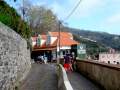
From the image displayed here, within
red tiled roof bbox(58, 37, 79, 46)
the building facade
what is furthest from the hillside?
red tiled roof bbox(58, 37, 79, 46)

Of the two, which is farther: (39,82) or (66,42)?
(66,42)

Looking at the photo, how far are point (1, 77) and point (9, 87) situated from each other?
2866mm

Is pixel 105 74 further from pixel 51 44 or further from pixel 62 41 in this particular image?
pixel 51 44

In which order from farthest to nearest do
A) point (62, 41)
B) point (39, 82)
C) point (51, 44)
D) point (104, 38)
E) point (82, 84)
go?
point (104, 38)
point (51, 44)
point (62, 41)
point (39, 82)
point (82, 84)

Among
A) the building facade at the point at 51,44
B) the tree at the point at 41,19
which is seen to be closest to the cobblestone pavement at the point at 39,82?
the building facade at the point at 51,44

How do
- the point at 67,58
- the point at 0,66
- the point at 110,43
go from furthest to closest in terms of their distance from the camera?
the point at 110,43
the point at 67,58
the point at 0,66

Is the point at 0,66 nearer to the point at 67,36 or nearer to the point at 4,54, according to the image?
the point at 4,54

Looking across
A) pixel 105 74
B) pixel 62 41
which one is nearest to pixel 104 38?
pixel 62 41

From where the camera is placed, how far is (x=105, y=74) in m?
21.3

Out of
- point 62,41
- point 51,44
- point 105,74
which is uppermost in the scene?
point 62,41

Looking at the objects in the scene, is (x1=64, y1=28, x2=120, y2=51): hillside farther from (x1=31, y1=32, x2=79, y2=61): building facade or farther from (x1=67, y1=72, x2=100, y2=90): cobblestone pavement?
(x1=67, y1=72, x2=100, y2=90): cobblestone pavement

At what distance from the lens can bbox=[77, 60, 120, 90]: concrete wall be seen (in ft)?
59.3

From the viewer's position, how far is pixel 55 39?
3177 inches

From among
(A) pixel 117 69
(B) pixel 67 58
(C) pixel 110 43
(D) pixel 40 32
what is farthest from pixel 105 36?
(A) pixel 117 69
